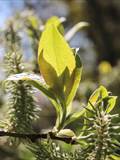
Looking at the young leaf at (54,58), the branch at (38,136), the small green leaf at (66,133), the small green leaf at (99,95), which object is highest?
the young leaf at (54,58)

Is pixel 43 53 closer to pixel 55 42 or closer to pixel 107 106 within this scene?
pixel 55 42

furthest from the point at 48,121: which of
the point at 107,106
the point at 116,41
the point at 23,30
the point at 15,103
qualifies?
the point at 116,41

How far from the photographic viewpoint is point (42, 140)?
2.39 ft

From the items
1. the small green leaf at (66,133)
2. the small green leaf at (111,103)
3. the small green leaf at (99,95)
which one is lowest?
the small green leaf at (66,133)

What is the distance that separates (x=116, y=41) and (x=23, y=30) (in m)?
4.83

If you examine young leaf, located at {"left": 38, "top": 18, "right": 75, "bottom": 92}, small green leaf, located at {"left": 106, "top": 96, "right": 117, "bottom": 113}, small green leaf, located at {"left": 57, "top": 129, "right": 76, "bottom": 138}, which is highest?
young leaf, located at {"left": 38, "top": 18, "right": 75, "bottom": 92}

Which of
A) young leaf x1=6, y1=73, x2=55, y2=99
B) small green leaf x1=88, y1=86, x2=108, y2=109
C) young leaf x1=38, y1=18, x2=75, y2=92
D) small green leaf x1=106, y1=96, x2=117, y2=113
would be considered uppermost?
young leaf x1=38, y1=18, x2=75, y2=92

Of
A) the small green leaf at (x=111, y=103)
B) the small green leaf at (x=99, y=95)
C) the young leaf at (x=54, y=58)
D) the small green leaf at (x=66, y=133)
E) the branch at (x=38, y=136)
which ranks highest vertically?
the young leaf at (x=54, y=58)

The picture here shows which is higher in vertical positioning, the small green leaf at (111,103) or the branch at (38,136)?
the small green leaf at (111,103)

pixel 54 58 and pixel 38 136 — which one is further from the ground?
pixel 54 58

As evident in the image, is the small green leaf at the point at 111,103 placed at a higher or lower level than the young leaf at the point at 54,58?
lower

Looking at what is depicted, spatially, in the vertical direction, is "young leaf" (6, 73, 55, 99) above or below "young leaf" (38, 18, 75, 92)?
below

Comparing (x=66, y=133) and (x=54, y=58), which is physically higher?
(x=54, y=58)

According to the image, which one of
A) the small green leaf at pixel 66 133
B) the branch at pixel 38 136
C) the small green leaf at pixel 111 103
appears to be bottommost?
the branch at pixel 38 136
